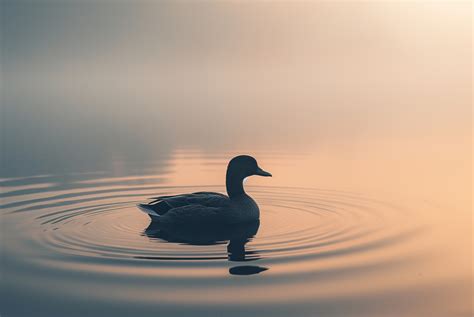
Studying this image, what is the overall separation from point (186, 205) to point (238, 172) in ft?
5.23

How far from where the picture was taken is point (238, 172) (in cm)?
1577

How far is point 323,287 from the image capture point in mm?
10578

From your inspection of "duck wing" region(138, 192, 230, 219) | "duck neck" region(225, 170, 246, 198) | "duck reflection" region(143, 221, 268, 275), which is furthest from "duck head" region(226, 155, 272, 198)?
"duck reflection" region(143, 221, 268, 275)

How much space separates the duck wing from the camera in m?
14.8

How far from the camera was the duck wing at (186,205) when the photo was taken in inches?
582

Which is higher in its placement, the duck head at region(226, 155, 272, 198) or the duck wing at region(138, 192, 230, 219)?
the duck head at region(226, 155, 272, 198)

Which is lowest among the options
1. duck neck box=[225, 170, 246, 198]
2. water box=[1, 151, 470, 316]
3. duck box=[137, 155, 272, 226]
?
water box=[1, 151, 470, 316]

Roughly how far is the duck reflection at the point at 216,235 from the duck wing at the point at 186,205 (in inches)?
11.8

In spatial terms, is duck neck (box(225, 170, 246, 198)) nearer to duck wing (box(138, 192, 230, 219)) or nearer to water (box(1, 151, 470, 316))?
duck wing (box(138, 192, 230, 219))

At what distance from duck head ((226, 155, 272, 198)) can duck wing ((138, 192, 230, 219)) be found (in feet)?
1.96

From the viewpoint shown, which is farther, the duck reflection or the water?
the duck reflection

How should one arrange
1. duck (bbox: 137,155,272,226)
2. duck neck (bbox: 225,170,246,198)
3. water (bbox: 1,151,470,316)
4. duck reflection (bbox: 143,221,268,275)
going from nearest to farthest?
water (bbox: 1,151,470,316) < duck reflection (bbox: 143,221,268,275) < duck (bbox: 137,155,272,226) < duck neck (bbox: 225,170,246,198)

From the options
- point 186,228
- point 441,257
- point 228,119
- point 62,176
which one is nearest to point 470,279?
point 441,257

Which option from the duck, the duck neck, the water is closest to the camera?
the water
